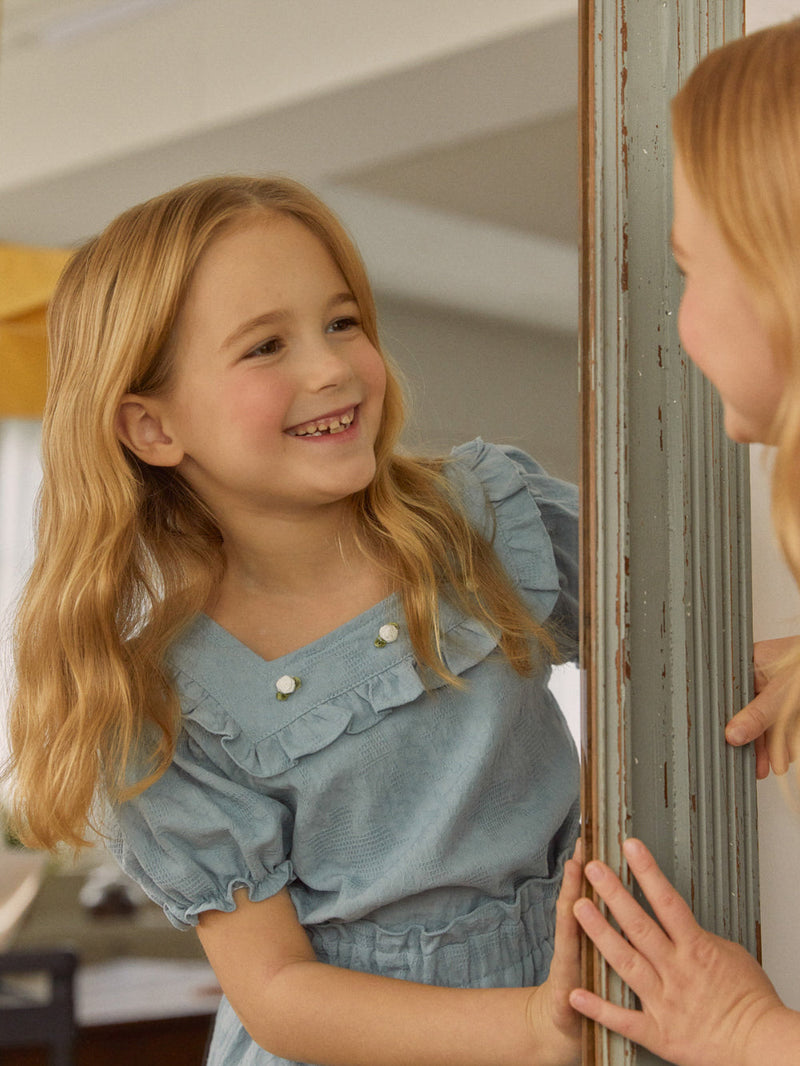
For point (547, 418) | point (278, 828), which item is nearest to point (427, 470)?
point (547, 418)

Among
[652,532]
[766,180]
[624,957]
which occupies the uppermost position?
[766,180]

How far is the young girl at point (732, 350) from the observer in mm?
311

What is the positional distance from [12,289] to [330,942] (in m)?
0.34

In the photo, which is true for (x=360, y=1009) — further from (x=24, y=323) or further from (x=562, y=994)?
(x=24, y=323)

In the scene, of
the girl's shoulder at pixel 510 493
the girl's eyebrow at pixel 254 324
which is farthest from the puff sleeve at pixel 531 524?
the girl's eyebrow at pixel 254 324

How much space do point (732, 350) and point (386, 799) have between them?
10.8 inches

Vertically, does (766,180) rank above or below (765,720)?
above

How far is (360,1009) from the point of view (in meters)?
0.47

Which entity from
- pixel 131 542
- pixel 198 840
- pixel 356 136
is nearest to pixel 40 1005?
pixel 198 840

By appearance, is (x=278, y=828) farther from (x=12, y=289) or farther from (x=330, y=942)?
(x=12, y=289)

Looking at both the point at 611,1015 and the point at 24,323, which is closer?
the point at 611,1015

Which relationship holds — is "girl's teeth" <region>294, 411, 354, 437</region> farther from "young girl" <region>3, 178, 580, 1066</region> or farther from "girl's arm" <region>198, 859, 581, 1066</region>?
"girl's arm" <region>198, 859, 581, 1066</region>

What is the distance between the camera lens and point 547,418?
476 millimetres

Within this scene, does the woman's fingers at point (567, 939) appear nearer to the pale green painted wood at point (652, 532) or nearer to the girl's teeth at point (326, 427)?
the pale green painted wood at point (652, 532)
